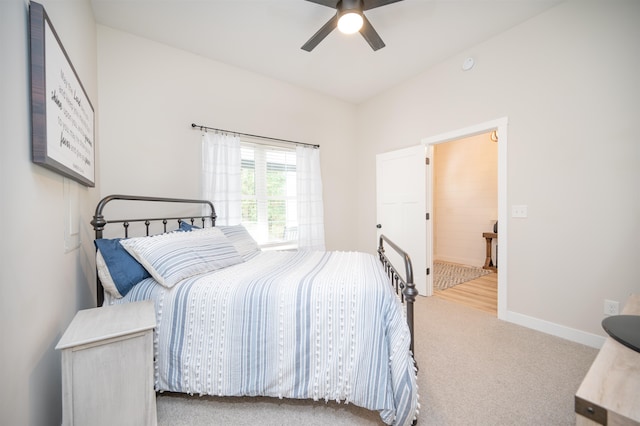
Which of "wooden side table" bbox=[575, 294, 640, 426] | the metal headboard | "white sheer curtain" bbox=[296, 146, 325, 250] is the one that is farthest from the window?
"wooden side table" bbox=[575, 294, 640, 426]

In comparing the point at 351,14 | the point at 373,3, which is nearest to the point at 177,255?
the point at 351,14

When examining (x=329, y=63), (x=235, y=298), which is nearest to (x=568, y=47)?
(x=329, y=63)

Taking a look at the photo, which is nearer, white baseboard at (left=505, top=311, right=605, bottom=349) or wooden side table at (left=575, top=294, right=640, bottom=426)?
wooden side table at (left=575, top=294, right=640, bottom=426)

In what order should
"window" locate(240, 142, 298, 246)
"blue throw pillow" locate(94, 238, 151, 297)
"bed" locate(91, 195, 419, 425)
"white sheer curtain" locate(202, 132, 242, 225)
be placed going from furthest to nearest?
"window" locate(240, 142, 298, 246) < "white sheer curtain" locate(202, 132, 242, 225) < "blue throw pillow" locate(94, 238, 151, 297) < "bed" locate(91, 195, 419, 425)

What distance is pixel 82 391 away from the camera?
0.94m

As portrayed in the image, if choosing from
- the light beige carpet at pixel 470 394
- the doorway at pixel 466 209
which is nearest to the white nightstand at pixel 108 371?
the light beige carpet at pixel 470 394

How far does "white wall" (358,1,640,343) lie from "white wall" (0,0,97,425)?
3.33 meters

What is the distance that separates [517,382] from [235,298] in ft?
6.04

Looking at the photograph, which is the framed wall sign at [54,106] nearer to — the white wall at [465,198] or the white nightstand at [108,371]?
the white nightstand at [108,371]

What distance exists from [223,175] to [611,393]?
9.85ft

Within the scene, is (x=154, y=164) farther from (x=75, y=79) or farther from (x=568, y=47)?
(x=568, y=47)

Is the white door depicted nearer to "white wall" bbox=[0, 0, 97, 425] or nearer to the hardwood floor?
the hardwood floor

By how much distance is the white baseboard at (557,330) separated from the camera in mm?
1936

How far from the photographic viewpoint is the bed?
3.85 feet
